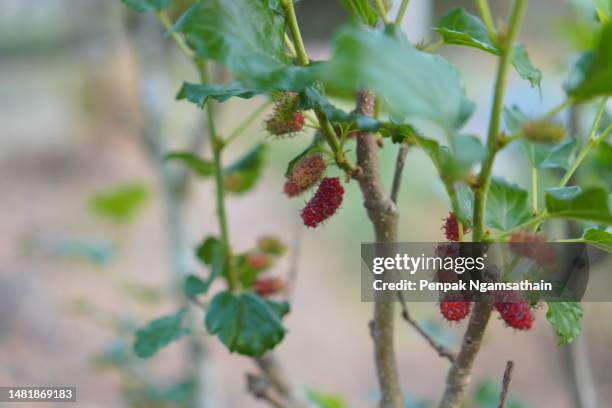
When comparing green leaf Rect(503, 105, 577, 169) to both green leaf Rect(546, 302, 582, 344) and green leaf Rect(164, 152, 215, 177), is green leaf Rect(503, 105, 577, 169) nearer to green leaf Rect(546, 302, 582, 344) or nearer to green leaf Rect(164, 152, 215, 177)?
green leaf Rect(546, 302, 582, 344)

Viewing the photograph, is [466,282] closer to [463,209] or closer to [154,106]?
[463,209]

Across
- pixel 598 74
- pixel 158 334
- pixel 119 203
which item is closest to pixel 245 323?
pixel 158 334

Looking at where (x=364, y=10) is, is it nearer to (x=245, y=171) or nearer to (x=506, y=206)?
(x=506, y=206)

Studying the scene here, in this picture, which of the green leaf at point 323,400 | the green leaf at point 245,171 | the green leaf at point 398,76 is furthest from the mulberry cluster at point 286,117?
the green leaf at point 323,400

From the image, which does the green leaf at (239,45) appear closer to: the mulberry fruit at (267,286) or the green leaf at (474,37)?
the green leaf at (474,37)

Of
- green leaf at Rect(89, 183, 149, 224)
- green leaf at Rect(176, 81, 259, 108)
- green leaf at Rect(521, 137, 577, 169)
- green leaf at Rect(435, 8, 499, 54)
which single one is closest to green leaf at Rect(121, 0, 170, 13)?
green leaf at Rect(176, 81, 259, 108)

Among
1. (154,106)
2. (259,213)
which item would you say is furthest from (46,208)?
(154,106)
